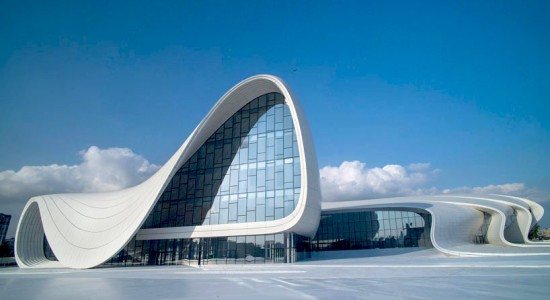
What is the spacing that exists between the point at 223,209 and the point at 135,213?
308 inches

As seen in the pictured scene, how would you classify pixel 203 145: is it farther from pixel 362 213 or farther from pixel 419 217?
pixel 419 217

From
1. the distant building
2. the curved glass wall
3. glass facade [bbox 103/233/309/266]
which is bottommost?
glass facade [bbox 103/233/309/266]

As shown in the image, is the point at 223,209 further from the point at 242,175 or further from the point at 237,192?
the point at 242,175

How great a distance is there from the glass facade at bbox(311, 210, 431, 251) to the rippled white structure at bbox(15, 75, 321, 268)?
18.5 meters

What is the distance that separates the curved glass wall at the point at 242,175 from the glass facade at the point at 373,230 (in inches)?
834

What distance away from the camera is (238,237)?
28.7 meters

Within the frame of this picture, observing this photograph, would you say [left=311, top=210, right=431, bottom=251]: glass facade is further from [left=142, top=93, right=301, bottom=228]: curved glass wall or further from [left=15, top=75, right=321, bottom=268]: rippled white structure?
[left=142, top=93, right=301, bottom=228]: curved glass wall

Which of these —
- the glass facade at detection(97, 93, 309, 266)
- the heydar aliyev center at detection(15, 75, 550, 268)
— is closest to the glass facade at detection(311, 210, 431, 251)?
the heydar aliyev center at detection(15, 75, 550, 268)

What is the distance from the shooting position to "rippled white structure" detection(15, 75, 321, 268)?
91.2 feet

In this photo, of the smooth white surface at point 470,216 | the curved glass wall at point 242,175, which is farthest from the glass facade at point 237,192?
the smooth white surface at point 470,216

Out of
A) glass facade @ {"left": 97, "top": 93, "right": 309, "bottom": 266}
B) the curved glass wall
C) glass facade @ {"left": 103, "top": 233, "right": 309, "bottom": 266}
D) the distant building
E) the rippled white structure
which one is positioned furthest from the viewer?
the distant building

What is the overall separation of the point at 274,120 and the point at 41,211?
26.1m

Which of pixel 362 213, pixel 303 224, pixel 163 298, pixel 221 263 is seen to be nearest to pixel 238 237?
pixel 221 263

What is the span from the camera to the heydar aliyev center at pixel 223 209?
27938 mm
